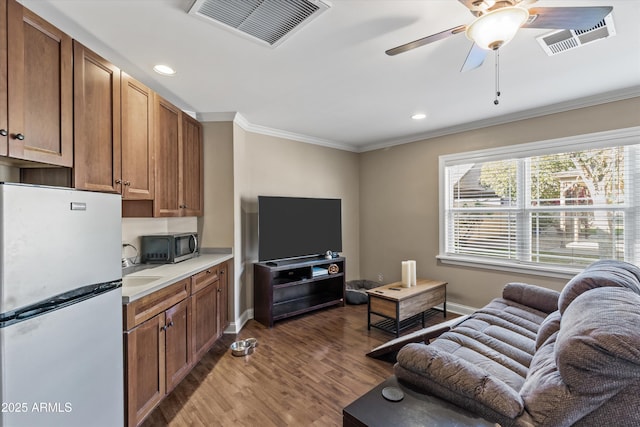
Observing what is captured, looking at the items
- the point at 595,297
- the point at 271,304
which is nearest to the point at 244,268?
the point at 271,304

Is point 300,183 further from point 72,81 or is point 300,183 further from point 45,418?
point 45,418

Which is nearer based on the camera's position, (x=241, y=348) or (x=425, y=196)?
(x=241, y=348)

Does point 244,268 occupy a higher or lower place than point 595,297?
lower

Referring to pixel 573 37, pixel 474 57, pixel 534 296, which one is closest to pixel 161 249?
pixel 474 57

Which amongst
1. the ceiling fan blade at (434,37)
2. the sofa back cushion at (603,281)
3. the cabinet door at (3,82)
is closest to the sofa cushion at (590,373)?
the sofa back cushion at (603,281)

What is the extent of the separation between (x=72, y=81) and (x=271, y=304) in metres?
2.67

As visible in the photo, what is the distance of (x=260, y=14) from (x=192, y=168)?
1.87 meters

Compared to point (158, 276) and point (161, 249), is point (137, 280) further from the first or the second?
point (161, 249)

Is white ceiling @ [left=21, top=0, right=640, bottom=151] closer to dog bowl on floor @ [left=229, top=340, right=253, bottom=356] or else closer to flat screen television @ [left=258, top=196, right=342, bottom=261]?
flat screen television @ [left=258, top=196, right=342, bottom=261]

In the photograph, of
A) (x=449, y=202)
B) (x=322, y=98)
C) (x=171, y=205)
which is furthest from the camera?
(x=449, y=202)

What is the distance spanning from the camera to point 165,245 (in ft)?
8.83

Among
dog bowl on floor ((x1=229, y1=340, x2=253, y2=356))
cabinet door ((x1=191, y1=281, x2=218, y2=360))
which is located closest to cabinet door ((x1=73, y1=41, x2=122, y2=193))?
cabinet door ((x1=191, y1=281, x2=218, y2=360))

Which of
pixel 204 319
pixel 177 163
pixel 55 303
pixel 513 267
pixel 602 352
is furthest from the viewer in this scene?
pixel 513 267

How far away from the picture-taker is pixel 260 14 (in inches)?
64.3
